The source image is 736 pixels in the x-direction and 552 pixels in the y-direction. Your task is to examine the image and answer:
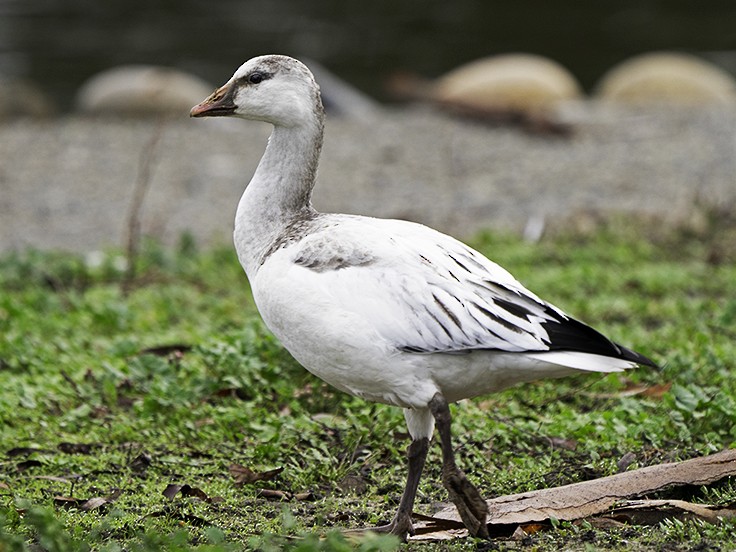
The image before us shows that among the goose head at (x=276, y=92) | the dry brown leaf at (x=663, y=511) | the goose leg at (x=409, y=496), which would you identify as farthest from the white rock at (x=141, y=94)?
the dry brown leaf at (x=663, y=511)

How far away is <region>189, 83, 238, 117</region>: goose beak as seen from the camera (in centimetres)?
474

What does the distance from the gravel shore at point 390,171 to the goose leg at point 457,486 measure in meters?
5.66

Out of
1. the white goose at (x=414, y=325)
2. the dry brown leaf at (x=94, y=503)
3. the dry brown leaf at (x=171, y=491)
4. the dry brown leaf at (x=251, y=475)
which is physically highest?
the white goose at (x=414, y=325)

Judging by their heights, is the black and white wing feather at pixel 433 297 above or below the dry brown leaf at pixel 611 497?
above

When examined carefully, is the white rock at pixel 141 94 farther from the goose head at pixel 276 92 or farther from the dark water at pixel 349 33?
the goose head at pixel 276 92

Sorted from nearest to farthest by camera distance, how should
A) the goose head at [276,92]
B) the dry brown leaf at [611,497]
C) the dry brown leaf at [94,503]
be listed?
the dry brown leaf at [611,497]
the dry brown leaf at [94,503]
the goose head at [276,92]

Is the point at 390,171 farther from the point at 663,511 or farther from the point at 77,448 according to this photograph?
the point at 663,511

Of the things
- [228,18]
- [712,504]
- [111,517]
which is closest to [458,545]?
[712,504]

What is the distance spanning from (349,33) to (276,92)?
661 inches

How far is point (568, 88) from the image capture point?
51.2 ft

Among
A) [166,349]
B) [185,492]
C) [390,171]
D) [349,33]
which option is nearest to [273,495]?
[185,492]

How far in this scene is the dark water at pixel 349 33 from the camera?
19.0 metres

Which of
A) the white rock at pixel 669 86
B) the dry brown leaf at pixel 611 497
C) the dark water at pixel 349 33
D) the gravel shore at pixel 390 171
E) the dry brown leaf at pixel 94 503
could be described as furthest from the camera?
the dark water at pixel 349 33

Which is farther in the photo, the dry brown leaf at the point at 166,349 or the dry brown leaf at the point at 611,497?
the dry brown leaf at the point at 166,349
